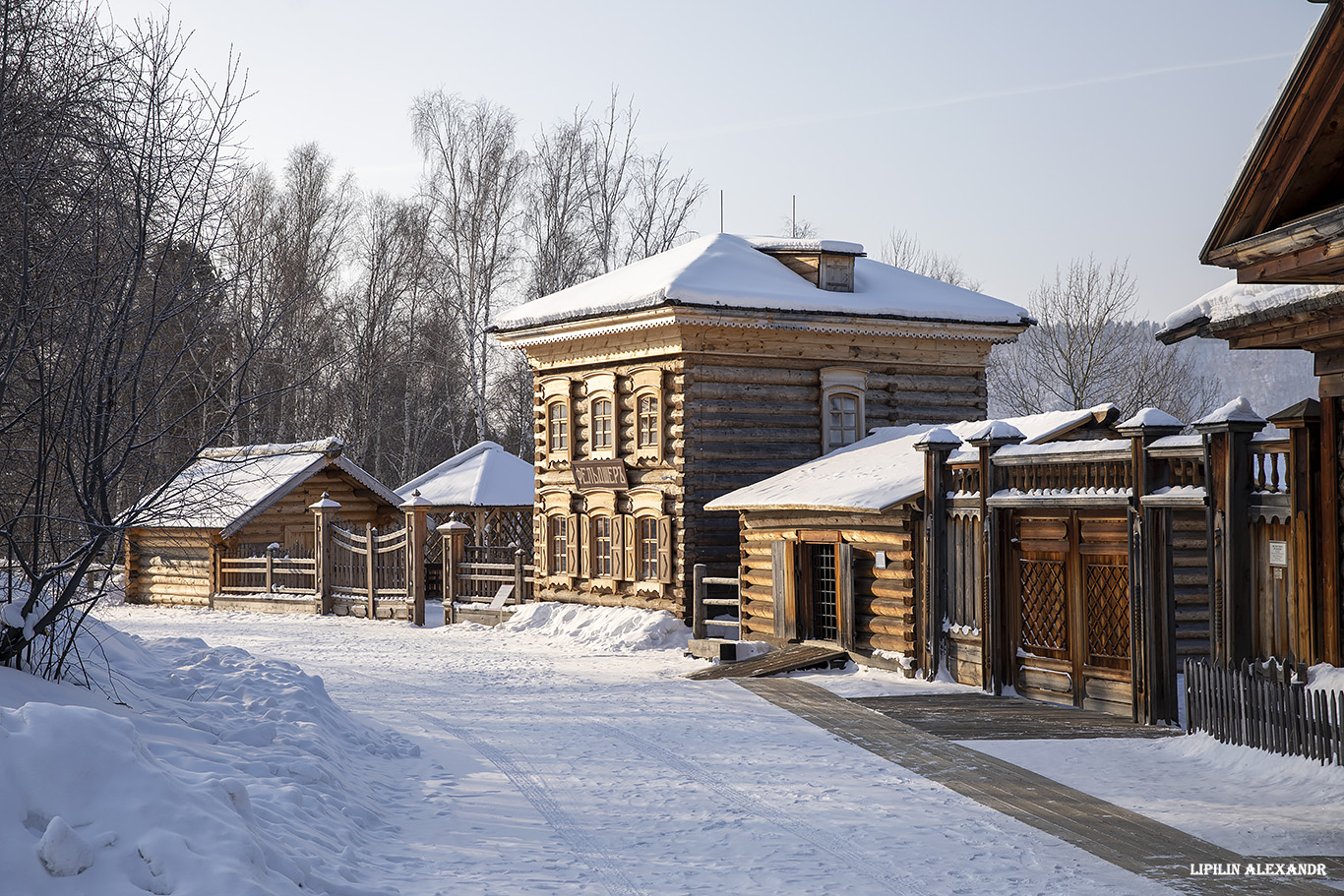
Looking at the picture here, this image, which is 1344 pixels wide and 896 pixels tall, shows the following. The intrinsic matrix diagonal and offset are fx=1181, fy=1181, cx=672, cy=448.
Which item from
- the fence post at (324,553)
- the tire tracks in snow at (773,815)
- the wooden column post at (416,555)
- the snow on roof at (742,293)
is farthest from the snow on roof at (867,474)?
Answer: the fence post at (324,553)

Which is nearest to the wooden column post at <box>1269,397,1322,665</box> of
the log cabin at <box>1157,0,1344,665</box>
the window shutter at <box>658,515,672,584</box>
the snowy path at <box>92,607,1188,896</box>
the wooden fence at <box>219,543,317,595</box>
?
the log cabin at <box>1157,0,1344,665</box>

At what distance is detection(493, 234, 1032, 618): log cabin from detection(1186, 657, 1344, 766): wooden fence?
12068 mm

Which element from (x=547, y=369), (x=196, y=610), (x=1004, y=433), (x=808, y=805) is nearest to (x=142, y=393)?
(x=808, y=805)

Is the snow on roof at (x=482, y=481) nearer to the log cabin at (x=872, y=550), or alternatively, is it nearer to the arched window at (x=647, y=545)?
the arched window at (x=647, y=545)

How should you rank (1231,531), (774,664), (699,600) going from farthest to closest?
1. (699,600)
2. (774,664)
3. (1231,531)

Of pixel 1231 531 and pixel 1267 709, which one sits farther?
pixel 1231 531

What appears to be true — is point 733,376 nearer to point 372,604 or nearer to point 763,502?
point 763,502

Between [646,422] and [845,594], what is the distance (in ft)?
21.7

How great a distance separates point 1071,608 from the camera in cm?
1384

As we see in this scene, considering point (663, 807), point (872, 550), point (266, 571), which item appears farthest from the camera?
point (266, 571)

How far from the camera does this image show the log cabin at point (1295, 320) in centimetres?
840

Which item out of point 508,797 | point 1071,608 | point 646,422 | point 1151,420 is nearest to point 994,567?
point 1071,608

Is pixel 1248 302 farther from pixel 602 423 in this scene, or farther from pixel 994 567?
pixel 602 423

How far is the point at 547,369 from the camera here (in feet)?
83.0
